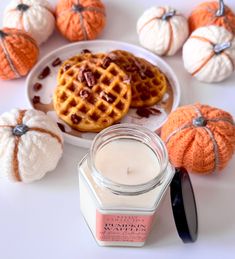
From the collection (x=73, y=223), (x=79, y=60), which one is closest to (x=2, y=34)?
(x=79, y=60)

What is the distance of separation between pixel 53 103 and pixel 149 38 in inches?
9.0

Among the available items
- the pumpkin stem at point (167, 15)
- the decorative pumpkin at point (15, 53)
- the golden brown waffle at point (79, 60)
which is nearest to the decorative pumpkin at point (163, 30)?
the pumpkin stem at point (167, 15)

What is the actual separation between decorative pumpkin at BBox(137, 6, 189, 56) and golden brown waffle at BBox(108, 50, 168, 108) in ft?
0.16

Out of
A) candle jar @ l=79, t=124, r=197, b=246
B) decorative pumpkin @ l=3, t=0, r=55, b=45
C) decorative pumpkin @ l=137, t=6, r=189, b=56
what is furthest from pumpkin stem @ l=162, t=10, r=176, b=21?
candle jar @ l=79, t=124, r=197, b=246

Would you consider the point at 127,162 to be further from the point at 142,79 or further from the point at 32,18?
the point at 32,18

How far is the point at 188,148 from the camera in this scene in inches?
28.1

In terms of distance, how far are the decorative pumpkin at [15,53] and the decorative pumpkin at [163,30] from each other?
0.22 meters

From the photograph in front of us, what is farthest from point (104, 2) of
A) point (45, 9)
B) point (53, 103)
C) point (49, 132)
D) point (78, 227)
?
point (78, 227)

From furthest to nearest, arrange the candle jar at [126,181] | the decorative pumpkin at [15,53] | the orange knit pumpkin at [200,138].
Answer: the decorative pumpkin at [15,53]
the orange knit pumpkin at [200,138]
the candle jar at [126,181]

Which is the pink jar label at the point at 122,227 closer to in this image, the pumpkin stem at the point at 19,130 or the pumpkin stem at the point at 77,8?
the pumpkin stem at the point at 19,130

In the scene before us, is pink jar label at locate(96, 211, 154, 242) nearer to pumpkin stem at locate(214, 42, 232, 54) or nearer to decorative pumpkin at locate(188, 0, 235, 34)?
pumpkin stem at locate(214, 42, 232, 54)

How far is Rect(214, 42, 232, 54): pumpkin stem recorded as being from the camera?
32.4 inches

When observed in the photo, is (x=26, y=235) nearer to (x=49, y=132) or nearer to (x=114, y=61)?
(x=49, y=132)

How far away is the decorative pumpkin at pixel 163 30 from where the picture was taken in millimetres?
878
